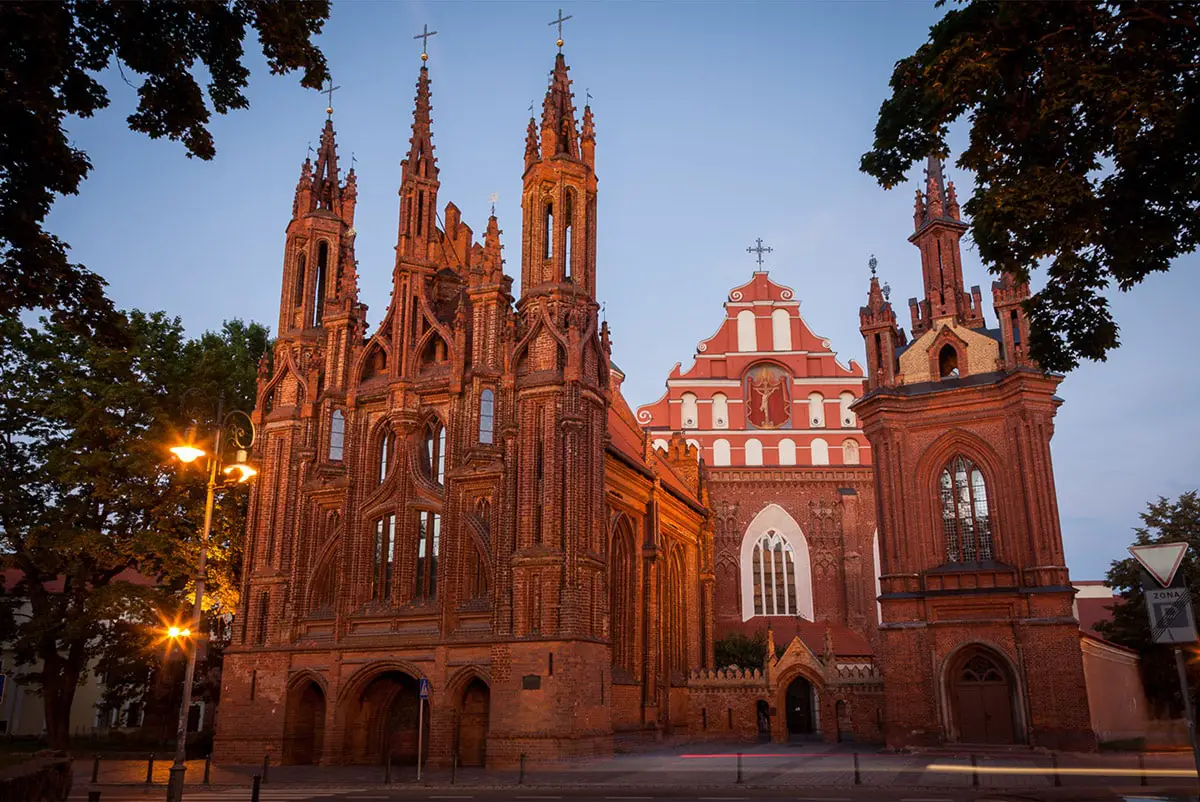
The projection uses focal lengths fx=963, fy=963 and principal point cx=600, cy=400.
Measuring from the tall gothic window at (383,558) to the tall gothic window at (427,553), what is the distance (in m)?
0.89

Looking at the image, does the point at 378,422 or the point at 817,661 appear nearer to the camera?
the point at 378,422

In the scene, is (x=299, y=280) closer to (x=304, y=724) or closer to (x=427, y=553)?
(x=427, y=553)

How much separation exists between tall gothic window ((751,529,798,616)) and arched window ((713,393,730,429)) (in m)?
6.52

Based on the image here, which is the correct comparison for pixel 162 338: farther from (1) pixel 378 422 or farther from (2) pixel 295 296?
(1) pixel 378 422

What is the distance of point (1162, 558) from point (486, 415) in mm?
22291

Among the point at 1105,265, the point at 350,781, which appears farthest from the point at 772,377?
the point at 1105,265

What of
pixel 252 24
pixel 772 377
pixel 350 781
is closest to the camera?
pixel 252 24

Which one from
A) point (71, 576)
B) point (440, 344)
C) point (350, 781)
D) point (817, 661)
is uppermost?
point (440, 344)

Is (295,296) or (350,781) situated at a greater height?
(295,296)

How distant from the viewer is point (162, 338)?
1481 inches

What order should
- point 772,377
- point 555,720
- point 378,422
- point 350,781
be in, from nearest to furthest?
point 350,781 → point 555,720 → point 378,422 → point 772,377

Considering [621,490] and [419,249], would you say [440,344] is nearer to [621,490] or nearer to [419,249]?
[419,249]

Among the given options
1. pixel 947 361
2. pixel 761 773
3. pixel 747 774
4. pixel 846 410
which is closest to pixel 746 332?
pixel 846 410

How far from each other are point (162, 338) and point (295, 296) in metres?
6.15
